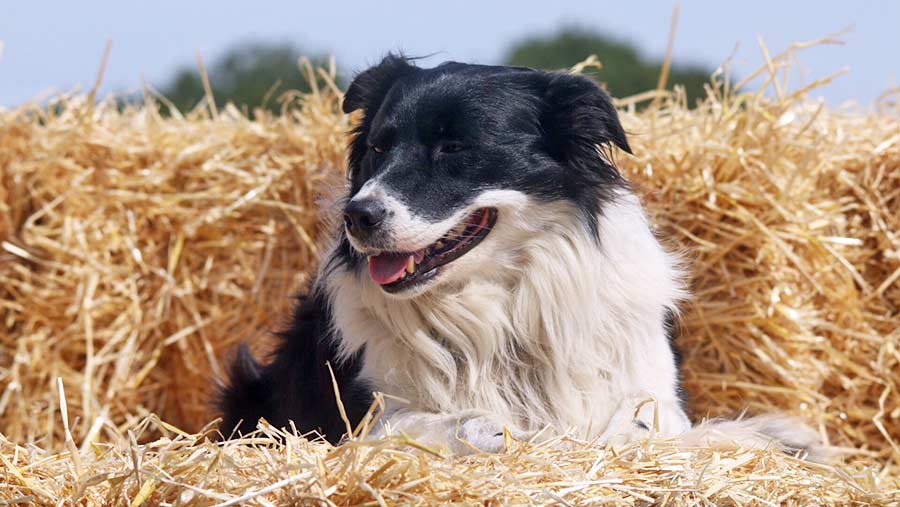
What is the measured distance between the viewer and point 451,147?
314 centimetres

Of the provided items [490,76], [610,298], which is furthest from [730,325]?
[490,76]

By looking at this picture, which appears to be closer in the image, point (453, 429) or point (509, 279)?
point (453, 429)

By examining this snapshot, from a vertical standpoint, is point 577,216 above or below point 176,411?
above

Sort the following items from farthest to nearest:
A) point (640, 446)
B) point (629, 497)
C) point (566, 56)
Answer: point (566, 56) → point (640, 446) → point (629, 497)

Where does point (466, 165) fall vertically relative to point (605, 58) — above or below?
above

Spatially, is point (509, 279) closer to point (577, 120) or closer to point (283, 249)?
point (577, 120)

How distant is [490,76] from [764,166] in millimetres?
1815

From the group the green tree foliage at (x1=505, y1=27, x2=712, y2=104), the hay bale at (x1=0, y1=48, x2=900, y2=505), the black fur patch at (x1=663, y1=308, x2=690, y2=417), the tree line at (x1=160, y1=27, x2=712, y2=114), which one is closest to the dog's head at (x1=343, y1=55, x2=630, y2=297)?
the black fur patch at (x1=663, y1=308, x2=690, y2=417)

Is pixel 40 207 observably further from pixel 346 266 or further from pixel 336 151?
pixel 346 266

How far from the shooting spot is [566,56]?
34.5 meters

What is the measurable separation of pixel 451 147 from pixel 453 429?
2.83 ft

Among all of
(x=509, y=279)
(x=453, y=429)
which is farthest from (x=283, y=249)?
(x=453, y=429)

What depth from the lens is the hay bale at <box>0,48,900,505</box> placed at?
15.2 feet

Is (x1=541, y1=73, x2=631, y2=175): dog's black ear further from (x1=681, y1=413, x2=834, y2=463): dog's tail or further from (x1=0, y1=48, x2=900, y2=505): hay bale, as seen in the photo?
(x1=681, y1=413, x2=834, y2=463): dog's tail
